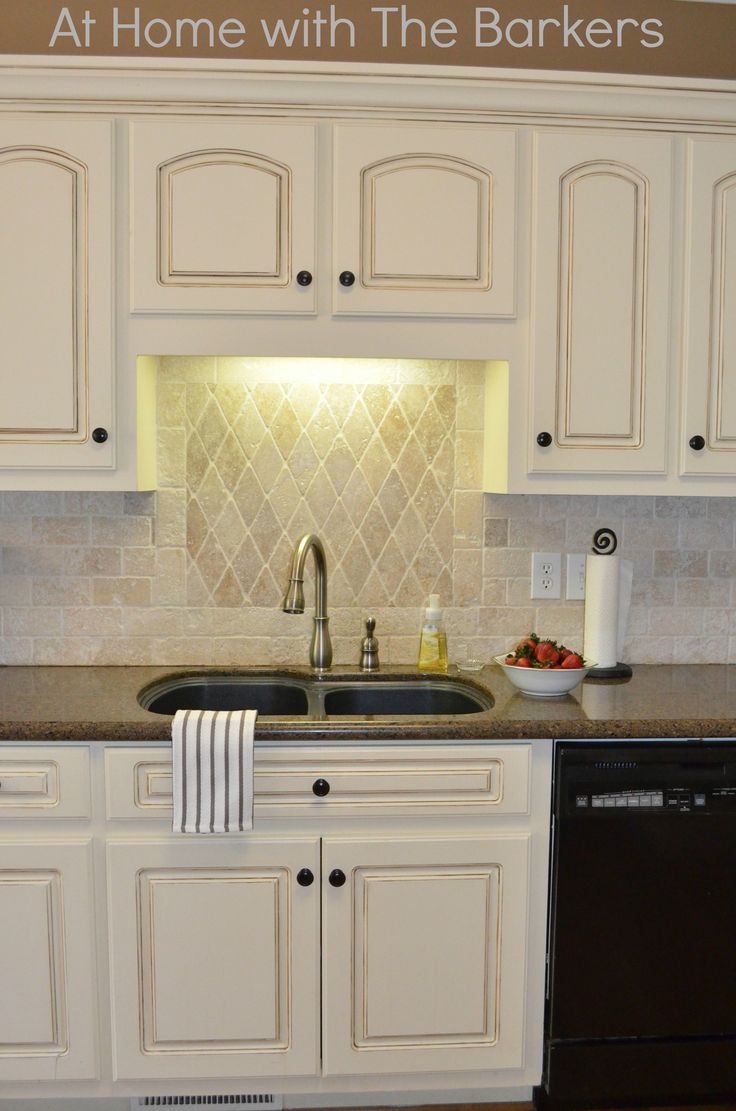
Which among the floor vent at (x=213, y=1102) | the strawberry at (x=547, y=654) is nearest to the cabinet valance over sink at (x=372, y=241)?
the strawberry at (x=547, y=654)

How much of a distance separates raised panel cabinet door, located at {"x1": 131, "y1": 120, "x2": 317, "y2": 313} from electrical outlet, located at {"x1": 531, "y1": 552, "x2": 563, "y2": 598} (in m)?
0.98

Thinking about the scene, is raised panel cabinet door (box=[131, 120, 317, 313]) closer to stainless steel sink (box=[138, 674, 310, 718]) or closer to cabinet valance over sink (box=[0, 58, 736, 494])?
cabinet valance over sink (box=[0, 58, 736, 494])

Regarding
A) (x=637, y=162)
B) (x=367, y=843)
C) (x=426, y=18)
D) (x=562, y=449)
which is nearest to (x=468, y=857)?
(x=367, y=843)

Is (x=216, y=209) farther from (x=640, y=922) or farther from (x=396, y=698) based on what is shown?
(x=640, y=922)

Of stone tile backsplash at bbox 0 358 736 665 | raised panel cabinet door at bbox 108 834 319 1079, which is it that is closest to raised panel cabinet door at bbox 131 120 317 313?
stone tile backsplash at bbox 0 358 736 665

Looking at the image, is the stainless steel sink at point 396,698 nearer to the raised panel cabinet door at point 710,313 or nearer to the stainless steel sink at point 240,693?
the stainless steel sink at point 240,693

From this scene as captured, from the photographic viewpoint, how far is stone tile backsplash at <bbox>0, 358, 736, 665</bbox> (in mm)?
2594

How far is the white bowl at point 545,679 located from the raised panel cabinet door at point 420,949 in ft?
1.13

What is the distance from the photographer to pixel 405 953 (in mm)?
2123

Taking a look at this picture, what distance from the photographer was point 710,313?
7.70 feet

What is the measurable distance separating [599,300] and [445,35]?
729mm

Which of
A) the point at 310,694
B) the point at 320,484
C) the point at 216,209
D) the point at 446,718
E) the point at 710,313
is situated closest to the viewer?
the point at 446,718

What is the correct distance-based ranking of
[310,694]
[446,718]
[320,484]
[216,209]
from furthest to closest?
[320,484]
[310,694]
[216,209]
[446,718]

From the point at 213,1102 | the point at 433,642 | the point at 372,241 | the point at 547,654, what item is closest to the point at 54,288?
the point at 372,241
